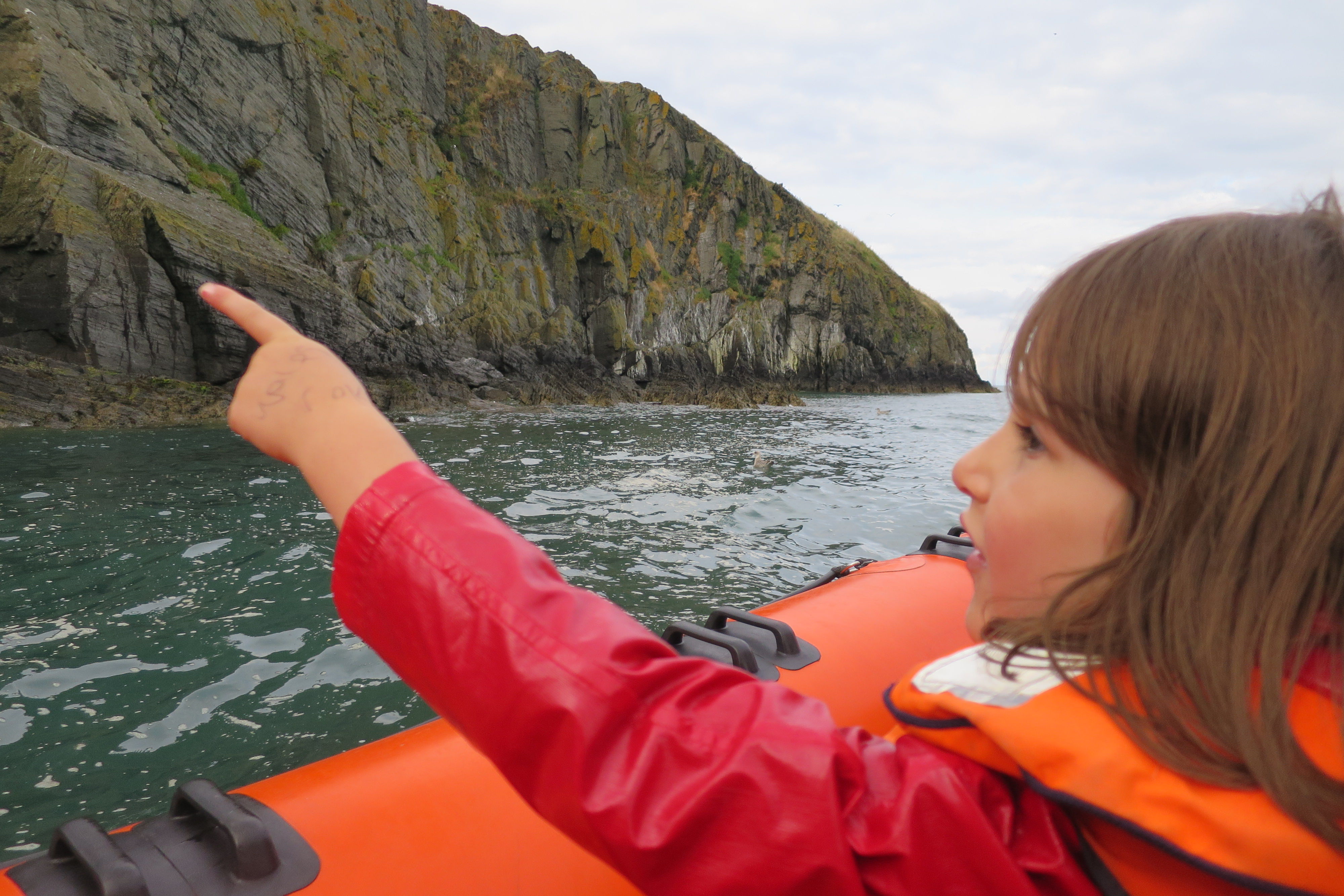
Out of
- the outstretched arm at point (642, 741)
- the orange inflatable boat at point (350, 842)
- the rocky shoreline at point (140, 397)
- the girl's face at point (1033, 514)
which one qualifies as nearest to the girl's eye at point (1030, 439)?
the girl's face at point (1033, 514)

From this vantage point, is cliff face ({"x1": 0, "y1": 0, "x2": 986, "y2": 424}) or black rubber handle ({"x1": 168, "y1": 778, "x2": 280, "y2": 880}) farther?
cliff face ({"x1": 0, "y1": 0, "x2": 986, "y2": 424})

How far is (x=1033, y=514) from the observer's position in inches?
27.3

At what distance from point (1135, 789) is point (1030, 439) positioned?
0.34 m

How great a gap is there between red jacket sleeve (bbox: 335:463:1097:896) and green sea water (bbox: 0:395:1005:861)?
190 centimetres

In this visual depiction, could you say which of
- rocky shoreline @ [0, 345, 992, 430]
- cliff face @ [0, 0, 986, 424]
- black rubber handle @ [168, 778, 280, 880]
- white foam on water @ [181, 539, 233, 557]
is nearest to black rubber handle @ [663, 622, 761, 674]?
black rubber handle @ [168, 778, 280, 880]

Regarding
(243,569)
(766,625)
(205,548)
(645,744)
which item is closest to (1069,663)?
(645,744)

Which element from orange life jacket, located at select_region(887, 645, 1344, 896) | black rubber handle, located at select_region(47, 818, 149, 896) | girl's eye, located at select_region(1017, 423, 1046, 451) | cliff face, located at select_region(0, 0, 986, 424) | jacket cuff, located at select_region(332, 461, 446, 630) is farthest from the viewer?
cliff face, located at select_region(0, 0, 986, 424)

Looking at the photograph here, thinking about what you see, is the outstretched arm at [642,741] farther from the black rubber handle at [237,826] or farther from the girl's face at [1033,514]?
the black rubber handle at [237,826]

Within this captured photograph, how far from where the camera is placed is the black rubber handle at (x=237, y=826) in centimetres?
102

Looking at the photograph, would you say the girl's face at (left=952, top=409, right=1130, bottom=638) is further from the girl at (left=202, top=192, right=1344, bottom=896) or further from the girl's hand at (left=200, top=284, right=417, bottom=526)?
the girl's hand at (left=200, top=284, right=417, bottom=526)

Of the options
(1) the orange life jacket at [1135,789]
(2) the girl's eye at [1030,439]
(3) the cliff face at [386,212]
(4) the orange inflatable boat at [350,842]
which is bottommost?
(4) the orange inflatable boat at [350,842]

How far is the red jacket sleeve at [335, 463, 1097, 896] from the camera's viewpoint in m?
0.54

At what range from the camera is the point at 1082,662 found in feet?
2.13

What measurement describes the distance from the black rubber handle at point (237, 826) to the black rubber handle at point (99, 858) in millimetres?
98
